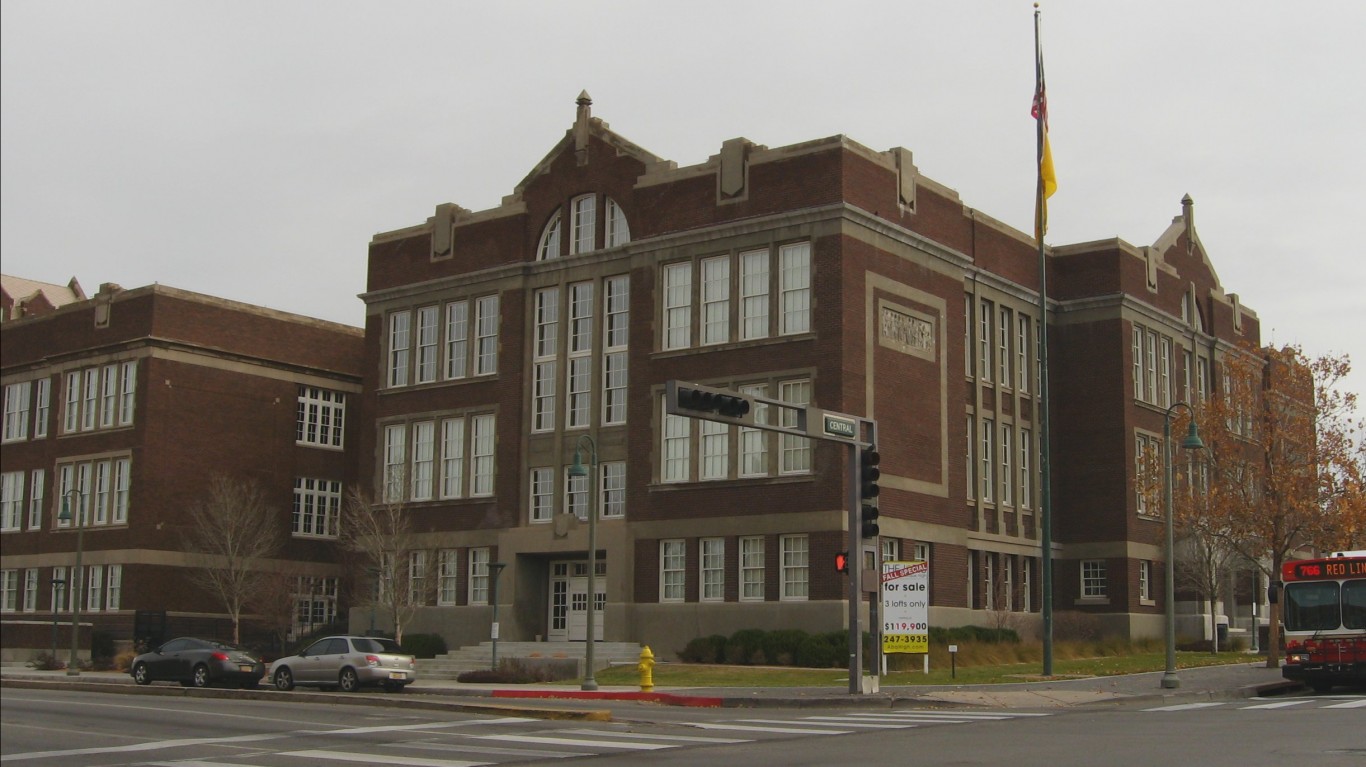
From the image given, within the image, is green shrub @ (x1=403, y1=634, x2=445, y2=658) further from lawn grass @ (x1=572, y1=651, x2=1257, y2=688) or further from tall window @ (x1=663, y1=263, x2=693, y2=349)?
tall window @ (x1=663, y1=263, x2=693, y2=349)

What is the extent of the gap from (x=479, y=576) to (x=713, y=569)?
9.71 meters

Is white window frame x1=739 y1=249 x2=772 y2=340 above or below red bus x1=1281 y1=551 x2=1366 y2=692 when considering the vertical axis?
above

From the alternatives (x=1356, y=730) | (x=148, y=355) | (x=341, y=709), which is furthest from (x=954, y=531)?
(x=148, y=355)

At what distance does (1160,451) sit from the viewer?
54.2 metres

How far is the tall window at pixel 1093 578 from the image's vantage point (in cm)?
5391

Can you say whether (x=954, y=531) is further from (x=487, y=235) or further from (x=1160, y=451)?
(x=487, y=235)

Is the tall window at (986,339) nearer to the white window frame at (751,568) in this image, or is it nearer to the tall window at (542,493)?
the white window frame at (751,568)

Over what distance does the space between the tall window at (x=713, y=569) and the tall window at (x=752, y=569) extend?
0.64 m

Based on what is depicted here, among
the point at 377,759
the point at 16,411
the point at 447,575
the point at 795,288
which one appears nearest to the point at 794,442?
the point at 795,288

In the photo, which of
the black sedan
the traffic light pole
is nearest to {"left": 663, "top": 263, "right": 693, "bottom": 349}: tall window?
the traffic light pole

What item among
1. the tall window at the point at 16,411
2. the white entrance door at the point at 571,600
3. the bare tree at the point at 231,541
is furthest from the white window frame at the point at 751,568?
the tall window at the point at 16,411

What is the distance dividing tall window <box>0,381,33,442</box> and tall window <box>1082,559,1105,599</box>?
42482 millimetres

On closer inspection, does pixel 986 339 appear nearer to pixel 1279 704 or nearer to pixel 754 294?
pixel 754 294

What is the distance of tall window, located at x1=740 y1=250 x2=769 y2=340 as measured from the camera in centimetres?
4522
